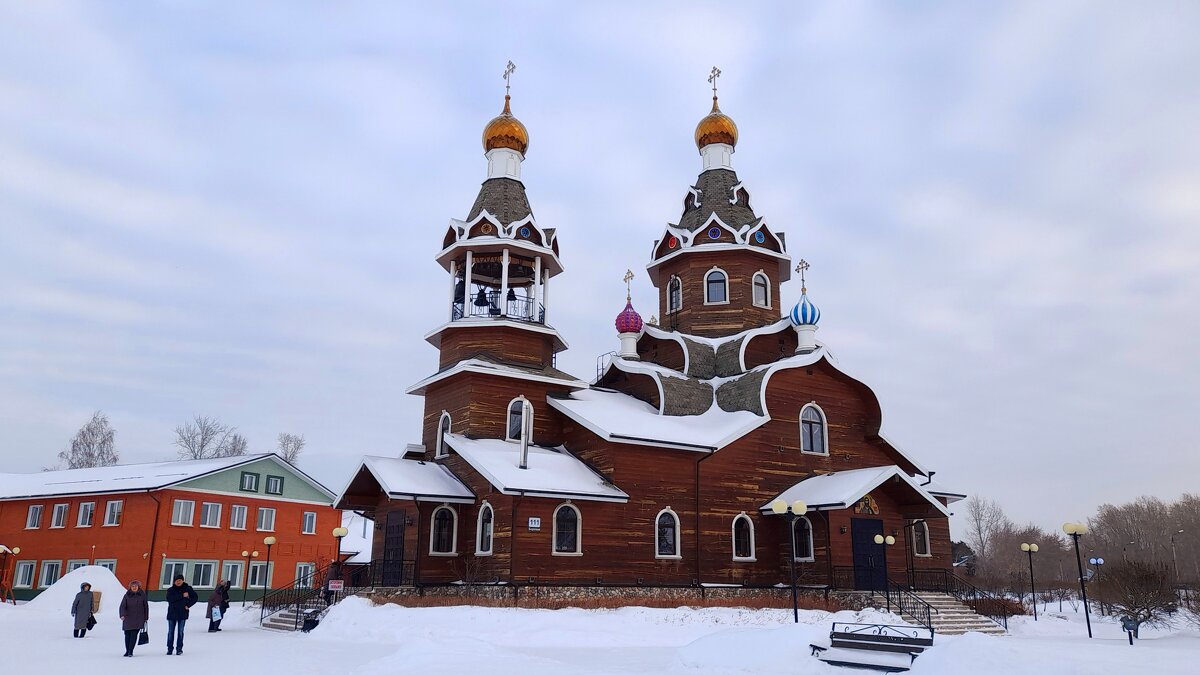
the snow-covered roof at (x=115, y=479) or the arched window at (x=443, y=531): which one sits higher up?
the snow-covered roof at (x=115, y=479)

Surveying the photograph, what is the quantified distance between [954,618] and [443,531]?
1139cm

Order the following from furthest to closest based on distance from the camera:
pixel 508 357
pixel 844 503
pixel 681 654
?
pixel 508 357 → pixel 844 503 → pixel 681 654

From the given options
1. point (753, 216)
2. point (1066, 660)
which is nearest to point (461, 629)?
point (1066, 660)

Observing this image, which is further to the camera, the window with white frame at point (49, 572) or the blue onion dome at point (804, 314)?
the window with white frame at point (49, 572)

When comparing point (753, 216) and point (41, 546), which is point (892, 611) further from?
point (41, 546)

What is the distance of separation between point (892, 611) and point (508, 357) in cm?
1087

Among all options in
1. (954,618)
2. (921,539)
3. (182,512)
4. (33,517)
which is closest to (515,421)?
(954,618)

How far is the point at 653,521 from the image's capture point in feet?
66.0

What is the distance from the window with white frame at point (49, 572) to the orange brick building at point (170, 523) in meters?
0.04

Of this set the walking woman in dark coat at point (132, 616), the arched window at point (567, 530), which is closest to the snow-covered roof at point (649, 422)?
the arched window at point (567, 530)

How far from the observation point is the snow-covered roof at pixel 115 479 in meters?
29.5

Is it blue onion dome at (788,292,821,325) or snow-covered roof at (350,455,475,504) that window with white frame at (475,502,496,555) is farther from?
blue onion dome at (788,292,821,325)

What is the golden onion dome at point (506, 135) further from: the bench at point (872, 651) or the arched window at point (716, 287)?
the bench at point (872, 651)

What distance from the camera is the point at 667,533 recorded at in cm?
2042
